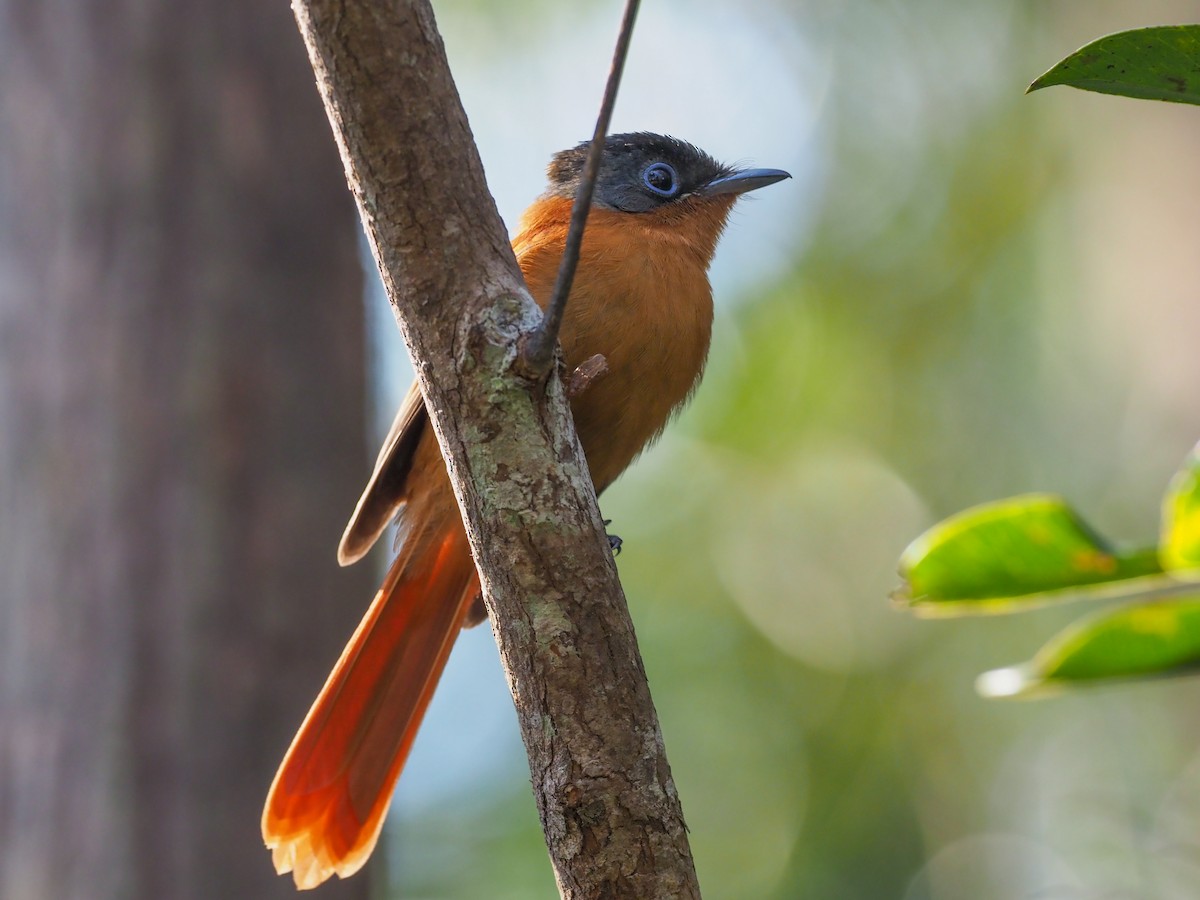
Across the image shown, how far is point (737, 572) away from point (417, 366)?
7.16 meters

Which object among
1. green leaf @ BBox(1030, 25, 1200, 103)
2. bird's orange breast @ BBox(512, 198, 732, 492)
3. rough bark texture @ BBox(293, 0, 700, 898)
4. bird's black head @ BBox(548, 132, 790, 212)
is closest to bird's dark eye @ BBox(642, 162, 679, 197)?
bird's black head @ BBox(548, 132, 790, 212)

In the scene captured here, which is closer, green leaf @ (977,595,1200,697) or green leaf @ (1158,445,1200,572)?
green leaf @ (1158,445,1200,572)

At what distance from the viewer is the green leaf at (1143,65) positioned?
141 cm

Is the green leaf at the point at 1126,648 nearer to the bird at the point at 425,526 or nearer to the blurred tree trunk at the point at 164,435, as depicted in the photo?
the bird at the point at 425,526

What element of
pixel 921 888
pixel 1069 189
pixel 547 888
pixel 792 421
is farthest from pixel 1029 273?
pixel 547 888

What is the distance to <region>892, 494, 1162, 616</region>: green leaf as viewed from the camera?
1227mm

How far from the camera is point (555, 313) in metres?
2.02

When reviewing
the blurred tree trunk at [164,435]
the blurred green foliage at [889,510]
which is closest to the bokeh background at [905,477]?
the blurred green foliage at [889,510]

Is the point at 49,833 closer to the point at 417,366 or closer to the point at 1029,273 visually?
the point at 417,366

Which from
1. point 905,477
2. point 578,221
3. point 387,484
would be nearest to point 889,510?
point 905,477

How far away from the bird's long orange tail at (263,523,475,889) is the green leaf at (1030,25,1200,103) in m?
2.62

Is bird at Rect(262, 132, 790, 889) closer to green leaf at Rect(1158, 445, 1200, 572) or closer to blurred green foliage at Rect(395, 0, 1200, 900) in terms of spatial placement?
green leaf at Rect(1158, 445, 1200, 572)

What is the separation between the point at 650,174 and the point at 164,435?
2032mm

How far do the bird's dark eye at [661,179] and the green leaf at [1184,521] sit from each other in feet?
11.6
